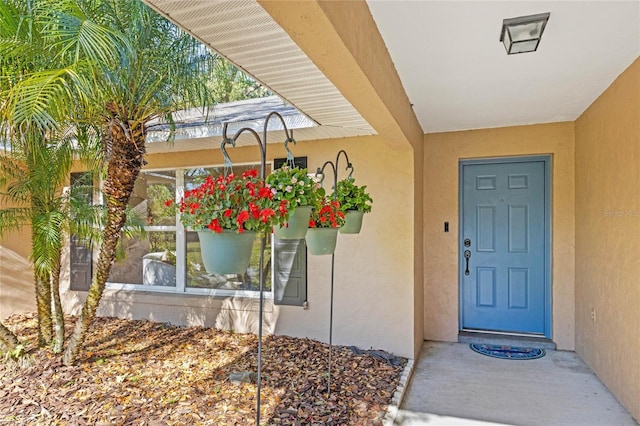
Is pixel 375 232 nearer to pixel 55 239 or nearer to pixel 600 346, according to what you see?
pixel 600 346

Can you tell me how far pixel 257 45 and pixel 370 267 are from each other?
9.32 ft

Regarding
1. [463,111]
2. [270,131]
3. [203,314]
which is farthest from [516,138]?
[203,314]

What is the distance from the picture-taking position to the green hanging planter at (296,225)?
6.54ft

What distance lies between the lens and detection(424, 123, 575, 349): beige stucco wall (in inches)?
163

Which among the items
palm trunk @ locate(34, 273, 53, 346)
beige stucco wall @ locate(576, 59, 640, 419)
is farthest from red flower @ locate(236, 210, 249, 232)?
palm trunk @ locate(34, 273, 53, 346)

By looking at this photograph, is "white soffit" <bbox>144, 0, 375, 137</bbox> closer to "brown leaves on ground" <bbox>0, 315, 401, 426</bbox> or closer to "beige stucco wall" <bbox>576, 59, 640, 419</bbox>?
"beige stucco wall" <bbox>576, 59, 640, 419</bbox>

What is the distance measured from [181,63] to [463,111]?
274cm

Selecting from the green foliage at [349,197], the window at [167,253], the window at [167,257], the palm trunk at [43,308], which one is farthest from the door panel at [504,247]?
the palm trunk at [43,308]

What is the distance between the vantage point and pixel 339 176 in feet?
14.1

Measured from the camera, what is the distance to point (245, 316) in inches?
184

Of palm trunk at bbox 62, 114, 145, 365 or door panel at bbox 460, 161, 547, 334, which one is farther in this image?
door panel at bbox 460, 161, 547, 334

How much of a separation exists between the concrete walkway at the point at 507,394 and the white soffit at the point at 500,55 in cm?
258

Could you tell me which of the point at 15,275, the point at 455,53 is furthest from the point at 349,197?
the point at 15,275

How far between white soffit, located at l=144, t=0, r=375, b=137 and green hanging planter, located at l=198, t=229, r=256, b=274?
93cm
